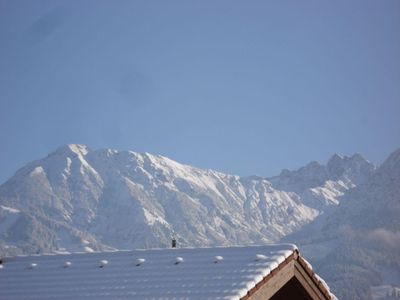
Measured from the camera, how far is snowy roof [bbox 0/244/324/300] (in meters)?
10.0

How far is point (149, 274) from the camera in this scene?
10789mm

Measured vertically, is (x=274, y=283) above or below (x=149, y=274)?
below

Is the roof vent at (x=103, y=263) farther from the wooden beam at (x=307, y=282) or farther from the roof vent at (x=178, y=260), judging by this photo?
the wooden beam at (x=307, y=282)

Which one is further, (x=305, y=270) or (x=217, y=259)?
(x=305, y=270)

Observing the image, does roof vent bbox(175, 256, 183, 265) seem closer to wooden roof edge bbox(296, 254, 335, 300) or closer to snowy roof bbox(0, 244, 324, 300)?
snowy roof bbox(0, 244, 324, 300)

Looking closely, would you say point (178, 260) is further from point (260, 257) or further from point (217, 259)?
point (260, 257)

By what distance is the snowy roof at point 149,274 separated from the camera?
10.0 m

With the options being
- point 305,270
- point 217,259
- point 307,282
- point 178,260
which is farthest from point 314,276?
point 178,260

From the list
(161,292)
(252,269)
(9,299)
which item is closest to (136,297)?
(161,292)

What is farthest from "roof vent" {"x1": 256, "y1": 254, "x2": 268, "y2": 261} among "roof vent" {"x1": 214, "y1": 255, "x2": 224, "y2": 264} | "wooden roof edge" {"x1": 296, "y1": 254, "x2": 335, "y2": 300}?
"wooden roof edge" {"x1": 296, "y1": 254, "x2": 335, "y2": 300}

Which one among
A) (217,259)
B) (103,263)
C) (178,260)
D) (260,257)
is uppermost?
(103,263)

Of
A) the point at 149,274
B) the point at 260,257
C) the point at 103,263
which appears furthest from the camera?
the point at 103,263

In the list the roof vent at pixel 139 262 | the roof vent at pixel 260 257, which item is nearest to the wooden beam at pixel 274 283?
the roof vent at pixel 260 257

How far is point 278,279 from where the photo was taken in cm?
1095
